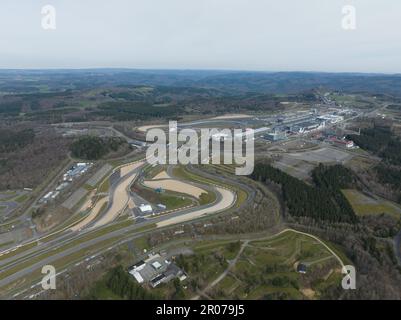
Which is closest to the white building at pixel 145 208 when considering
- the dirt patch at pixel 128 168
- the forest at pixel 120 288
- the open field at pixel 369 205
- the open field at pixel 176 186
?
the open field at pixel 176 186

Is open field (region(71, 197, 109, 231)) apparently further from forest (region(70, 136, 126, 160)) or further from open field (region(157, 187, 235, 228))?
forest (region(70, 136, 126, 160))

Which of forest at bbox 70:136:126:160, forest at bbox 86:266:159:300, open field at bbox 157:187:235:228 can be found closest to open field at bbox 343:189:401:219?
open field at bbox 157:187:235:228

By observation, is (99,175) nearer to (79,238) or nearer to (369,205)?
(79,238)

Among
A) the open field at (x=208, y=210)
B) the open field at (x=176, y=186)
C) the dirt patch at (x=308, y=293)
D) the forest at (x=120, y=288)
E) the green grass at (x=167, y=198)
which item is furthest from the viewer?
the open field at (x=176, y=186)

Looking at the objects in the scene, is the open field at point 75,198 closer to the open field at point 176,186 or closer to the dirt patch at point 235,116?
the open field at point 176,186

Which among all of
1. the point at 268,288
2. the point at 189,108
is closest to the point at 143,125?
the point at 189,108

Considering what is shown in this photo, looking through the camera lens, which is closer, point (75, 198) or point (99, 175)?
point (75, 198)

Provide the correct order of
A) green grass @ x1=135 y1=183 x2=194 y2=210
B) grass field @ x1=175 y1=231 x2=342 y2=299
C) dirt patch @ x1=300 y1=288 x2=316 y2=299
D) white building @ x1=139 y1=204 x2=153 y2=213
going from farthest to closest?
green grass @ x1=135 y1=183 x2=194 y2=210, white building @ x1=139 y1=204 x2=153 y2=213, grass field @ x1=175 y1=231 x2=342 y2=299, dirt patch @ x1=300 y1=288 x2=316 y2=299

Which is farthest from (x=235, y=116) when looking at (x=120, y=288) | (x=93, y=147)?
(x=120, y=288)

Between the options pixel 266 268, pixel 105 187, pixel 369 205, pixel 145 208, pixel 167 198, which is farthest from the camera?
pixel 105 187

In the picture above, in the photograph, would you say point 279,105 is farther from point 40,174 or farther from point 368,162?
point 40,174

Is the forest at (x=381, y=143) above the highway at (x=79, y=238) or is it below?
above
